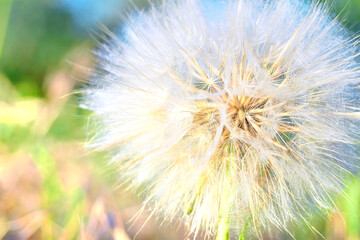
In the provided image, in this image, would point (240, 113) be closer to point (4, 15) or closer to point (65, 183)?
point (65, 183)

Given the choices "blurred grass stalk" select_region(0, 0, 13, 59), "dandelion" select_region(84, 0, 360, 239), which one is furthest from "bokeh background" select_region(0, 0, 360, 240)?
"dandelion" select_region(84, 0, 360, 239)

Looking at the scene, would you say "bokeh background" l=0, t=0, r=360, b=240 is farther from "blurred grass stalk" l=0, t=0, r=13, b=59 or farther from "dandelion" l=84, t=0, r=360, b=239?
"dandelion" l=84, t=0, r=360, b=239

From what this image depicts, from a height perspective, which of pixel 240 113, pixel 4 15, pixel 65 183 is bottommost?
pixel 65 183

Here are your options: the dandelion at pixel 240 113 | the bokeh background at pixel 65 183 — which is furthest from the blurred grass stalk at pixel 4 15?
the dandelion at pixel 240 113

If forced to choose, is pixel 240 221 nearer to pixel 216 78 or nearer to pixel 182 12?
pixel 216 78

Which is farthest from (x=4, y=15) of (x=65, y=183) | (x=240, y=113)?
(x=240, y=113)

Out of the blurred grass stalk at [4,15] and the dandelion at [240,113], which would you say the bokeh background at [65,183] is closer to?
the blurred grass stalk at [4,15]

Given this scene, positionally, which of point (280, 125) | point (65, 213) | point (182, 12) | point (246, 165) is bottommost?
point (65, 213)

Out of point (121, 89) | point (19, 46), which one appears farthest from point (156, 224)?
point (19, 46)
